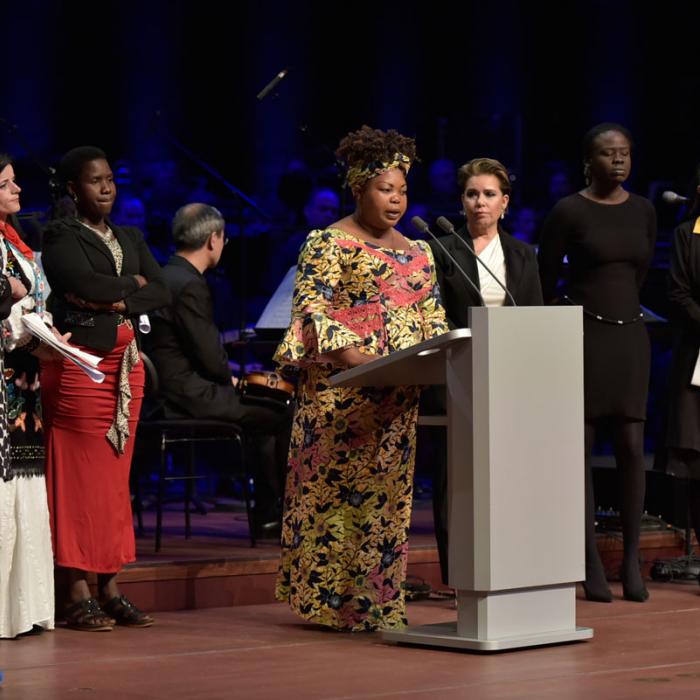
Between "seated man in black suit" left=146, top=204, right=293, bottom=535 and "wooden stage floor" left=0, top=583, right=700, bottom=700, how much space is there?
50.8 inches

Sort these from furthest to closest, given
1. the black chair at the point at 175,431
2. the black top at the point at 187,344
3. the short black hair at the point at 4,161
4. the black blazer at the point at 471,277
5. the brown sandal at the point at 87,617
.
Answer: the black top at the point at 187,344
the black chair at the point at 175,431
the black blazer at the point at 471,277
the brown sandal at the point at 87,617
the short black hair at the point at 4,161

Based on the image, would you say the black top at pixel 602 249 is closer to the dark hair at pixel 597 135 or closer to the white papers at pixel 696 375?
the dark hair at pixel 597 135

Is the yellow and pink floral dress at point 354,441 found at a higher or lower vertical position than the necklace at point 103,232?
lower

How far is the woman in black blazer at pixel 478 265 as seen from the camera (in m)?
5.62

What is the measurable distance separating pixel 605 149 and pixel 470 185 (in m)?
0.53

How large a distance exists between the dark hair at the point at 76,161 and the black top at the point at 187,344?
131cm

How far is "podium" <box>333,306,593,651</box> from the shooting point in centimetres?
445

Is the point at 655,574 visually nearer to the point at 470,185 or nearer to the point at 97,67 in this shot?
the point at 470,185

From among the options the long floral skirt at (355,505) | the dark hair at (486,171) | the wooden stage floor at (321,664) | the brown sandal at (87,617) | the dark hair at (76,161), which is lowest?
the wooden stage floor at (321,664)

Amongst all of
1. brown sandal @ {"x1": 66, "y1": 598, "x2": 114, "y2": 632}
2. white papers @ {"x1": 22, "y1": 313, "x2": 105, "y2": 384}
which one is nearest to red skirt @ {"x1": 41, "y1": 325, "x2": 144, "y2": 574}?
brown sandal @ {"x1": 66, "y1": 598, "x2": 114, "y2": 632}

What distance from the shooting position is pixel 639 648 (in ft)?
15.3

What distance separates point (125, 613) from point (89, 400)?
28.3 inches

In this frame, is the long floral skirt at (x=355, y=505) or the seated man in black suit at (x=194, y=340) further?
the seated man in black suit at (x=194, y=340)

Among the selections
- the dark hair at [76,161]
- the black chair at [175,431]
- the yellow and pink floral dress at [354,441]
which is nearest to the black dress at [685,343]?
the yellow and pink floral dress at [354,441]
